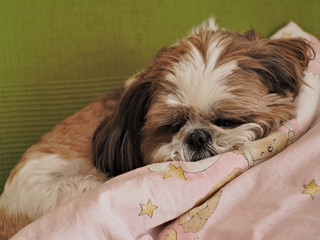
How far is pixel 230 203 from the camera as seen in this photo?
111cm

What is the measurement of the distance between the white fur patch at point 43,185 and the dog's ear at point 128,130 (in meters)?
0.12

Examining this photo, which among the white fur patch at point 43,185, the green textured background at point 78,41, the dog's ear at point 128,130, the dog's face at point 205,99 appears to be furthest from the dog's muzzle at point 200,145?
the green textured background at point 78,41

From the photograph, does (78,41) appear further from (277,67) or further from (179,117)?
(277,67)

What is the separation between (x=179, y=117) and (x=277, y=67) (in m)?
0.38

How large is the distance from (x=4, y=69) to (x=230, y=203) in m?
1.35

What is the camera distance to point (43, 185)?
1494 millimetres

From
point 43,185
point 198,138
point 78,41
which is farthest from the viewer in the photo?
point 78,41

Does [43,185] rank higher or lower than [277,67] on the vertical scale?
lower

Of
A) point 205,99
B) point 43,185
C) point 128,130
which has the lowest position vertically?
point 43,185

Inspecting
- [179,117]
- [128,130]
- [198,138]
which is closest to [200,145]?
[198,138]

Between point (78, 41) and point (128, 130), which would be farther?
point (78, 41)

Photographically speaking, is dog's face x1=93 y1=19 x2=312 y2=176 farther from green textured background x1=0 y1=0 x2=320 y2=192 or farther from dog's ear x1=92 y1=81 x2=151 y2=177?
green textured background x1=0 y1=0 x2=320 y2=192

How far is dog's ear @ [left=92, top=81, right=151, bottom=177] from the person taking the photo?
1543 mm

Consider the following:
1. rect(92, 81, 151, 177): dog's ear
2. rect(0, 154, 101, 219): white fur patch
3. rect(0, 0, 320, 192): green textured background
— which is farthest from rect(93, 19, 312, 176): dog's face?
rect(0, 0, 320, 192): green textured background
